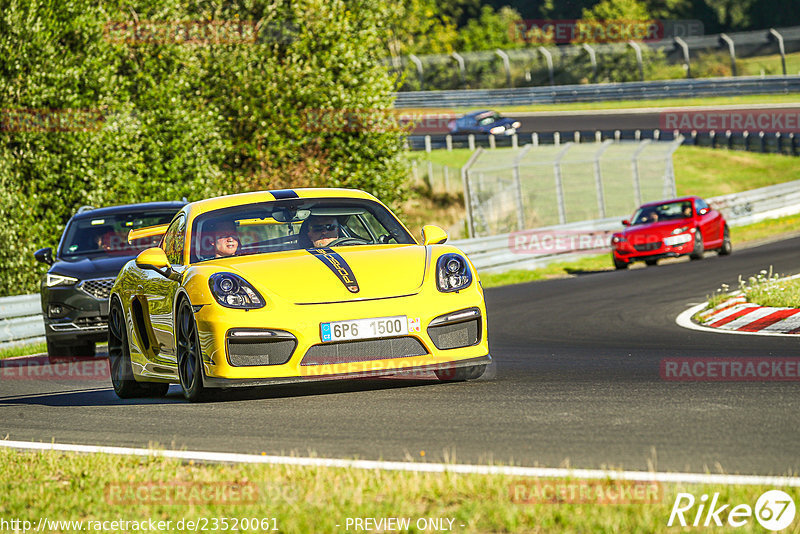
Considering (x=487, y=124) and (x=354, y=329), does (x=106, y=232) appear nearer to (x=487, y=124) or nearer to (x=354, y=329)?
(x=354, y=329)

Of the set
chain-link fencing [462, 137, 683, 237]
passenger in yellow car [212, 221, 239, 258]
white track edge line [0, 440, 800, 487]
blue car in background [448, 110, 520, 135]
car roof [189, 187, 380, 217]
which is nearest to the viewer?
white track edge line [0, 440, 800, 487]

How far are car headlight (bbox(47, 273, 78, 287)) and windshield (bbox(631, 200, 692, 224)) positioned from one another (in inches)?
542

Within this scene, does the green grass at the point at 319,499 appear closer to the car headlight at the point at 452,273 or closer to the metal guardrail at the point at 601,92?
the car headlight at the point at 452,273

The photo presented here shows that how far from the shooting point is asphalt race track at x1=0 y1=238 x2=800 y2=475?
517 cm

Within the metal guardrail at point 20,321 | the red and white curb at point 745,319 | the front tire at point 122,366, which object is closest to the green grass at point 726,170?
the red and white curb at point 745,319

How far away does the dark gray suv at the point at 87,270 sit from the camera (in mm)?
13055

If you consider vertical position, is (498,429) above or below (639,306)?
above

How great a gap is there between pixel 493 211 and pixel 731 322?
63.5 feet

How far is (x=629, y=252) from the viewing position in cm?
2300

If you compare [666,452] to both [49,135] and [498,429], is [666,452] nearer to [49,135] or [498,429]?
[498,429]

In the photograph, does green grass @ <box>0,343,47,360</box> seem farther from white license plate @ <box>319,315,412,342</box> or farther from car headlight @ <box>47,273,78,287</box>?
white license plate @ <box>319,315,412,342</box>

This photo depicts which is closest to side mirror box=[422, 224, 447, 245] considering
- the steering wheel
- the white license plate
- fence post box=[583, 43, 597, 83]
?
the steering wheel

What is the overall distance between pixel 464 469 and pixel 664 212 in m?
20.1

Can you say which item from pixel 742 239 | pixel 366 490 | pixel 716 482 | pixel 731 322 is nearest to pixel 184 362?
pixel 366 490
